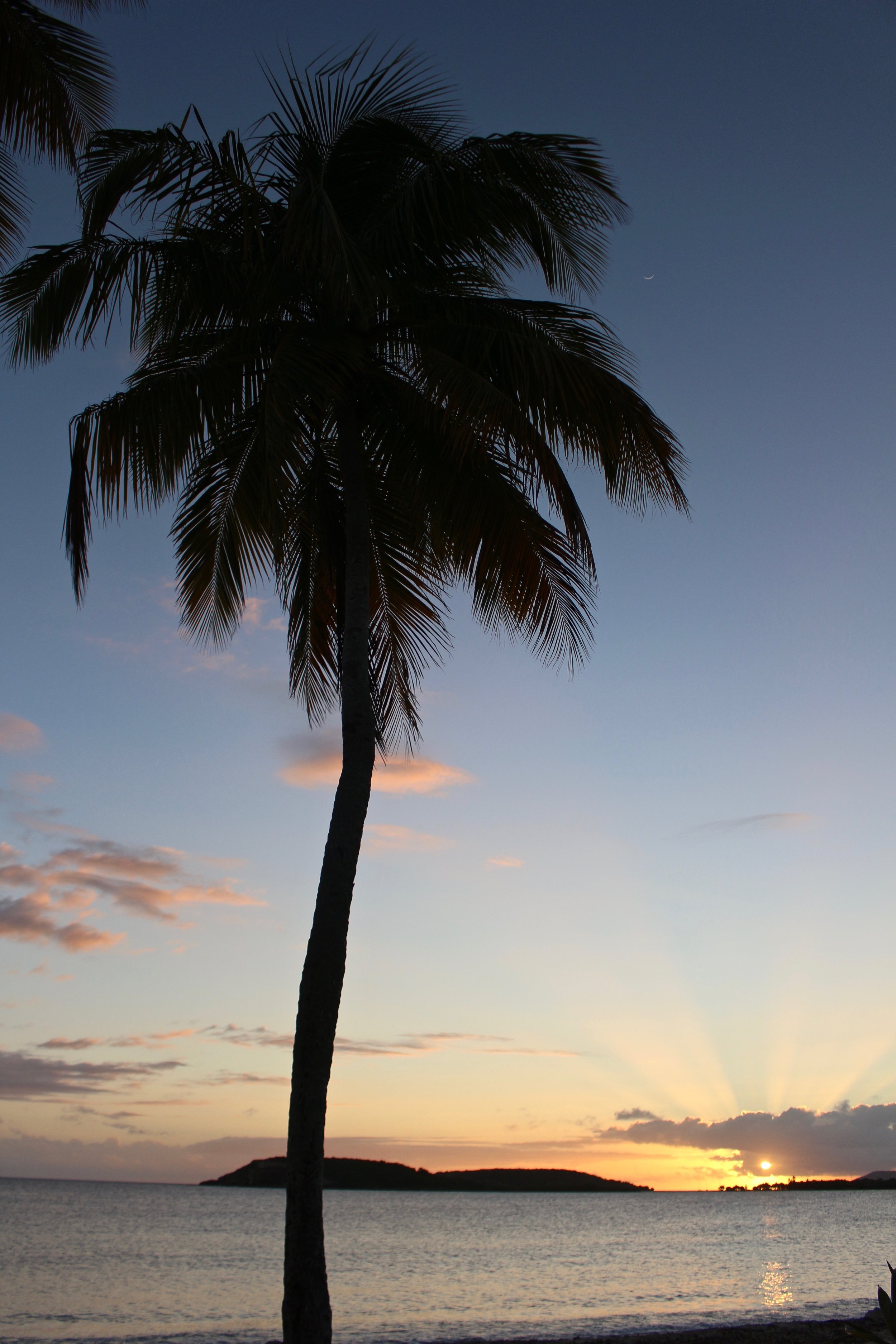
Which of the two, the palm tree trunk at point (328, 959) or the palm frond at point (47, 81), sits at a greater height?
the palm frond at point (47, 81)

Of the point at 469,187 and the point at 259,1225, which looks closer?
the point at 469,187

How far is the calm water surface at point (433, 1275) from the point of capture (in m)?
20.1

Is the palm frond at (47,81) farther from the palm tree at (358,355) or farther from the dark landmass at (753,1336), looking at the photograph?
the dark landmass at (753,1336)

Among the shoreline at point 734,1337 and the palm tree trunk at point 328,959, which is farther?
the shoreline at point 734,1337

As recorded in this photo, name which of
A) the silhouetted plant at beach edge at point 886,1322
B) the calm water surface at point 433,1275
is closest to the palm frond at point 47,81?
the silhouetted plant at beach edge at point 886,1322

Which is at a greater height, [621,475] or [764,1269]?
[621,475]

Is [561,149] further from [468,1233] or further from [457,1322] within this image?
[468,1233]

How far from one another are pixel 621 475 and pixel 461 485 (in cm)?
146

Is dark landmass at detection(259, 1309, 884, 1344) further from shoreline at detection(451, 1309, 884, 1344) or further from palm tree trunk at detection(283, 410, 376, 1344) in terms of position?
palm tree trunk at detection(283, 410, 376, 1344)

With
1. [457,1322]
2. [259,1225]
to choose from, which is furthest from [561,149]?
[259,1225]

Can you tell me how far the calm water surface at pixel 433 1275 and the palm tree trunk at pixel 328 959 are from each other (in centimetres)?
1153

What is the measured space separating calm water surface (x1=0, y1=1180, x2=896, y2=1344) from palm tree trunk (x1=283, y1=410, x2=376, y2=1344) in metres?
11.5

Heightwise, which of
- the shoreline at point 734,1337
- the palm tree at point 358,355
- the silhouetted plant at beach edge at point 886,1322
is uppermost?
the palm tree at point 358,355

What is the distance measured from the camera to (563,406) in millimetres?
8547
